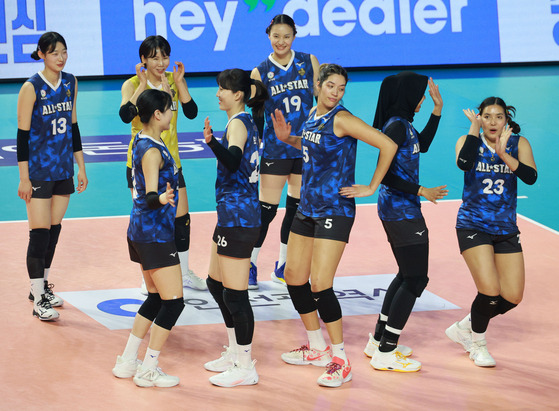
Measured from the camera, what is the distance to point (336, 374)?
5.45m

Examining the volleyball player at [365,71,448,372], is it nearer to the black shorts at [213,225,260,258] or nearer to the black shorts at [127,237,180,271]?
the black shorts at [213,225,260,258]

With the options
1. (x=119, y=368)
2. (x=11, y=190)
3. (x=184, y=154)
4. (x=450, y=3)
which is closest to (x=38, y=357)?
(x=119, y=368)

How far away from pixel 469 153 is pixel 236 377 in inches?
89.7

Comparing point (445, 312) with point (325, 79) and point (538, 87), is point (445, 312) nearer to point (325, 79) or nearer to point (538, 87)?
point (325, 79)

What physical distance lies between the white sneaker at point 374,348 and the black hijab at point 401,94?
164 cm

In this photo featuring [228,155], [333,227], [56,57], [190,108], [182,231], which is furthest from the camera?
[182,231]

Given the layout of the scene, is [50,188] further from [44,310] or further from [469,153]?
[469,153]

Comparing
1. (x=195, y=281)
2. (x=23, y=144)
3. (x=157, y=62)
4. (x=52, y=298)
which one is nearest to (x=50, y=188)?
(x=23, y=144)

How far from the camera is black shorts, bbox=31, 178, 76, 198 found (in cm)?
670

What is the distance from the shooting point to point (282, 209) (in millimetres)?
10445

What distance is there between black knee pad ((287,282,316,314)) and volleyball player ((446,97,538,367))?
3.79ft

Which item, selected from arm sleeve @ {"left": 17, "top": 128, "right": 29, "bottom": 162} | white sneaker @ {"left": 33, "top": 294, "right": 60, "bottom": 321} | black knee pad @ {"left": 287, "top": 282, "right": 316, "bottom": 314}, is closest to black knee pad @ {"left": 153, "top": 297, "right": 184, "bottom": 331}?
black knee pad @ {"left": 287, "top": 282, "right": 316, "bottom": 314}

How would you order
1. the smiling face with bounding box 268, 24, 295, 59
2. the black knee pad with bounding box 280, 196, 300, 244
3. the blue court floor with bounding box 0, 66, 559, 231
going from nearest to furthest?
the smiling face with bounding box 268, 24, 295, 59 < the black knee pad with bounding box 280, 196, 300, 244 < the blue court floor with bounding box 0, 66, 559, 231

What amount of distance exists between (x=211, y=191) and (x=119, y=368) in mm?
5788
